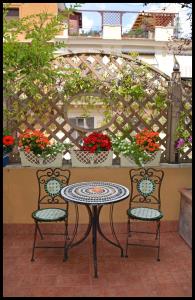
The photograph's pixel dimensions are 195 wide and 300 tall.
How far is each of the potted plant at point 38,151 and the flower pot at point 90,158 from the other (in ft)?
0.58

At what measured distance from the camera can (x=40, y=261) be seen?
3506 mm

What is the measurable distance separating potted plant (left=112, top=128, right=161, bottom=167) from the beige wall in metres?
0.16

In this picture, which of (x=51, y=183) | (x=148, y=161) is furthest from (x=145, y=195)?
(x=51, y=183)

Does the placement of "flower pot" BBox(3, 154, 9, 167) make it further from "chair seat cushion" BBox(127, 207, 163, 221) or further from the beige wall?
"chair seat cushion" BBox(127, 207, 163, 221)

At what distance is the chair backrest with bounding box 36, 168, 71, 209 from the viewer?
386cm

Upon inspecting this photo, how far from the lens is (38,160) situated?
4.14 m

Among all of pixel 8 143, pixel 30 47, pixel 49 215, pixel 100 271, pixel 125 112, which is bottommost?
pixel 100 271

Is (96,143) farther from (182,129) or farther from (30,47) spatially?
(30,47)

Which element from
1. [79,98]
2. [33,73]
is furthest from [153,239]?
[33,73]

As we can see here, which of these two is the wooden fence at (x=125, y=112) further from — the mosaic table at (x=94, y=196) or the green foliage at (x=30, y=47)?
the mosaic table at (x=94, y=196)

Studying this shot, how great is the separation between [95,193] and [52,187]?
62 centimetres

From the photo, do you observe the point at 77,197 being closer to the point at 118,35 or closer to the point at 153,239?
the point at 153,239

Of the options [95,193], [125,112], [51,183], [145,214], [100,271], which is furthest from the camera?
[125,112]

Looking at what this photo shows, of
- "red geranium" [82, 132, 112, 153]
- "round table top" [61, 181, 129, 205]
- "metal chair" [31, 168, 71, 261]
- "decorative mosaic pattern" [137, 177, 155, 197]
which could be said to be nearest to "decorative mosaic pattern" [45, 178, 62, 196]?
"metal chair" [31, 168, 71, 261]
